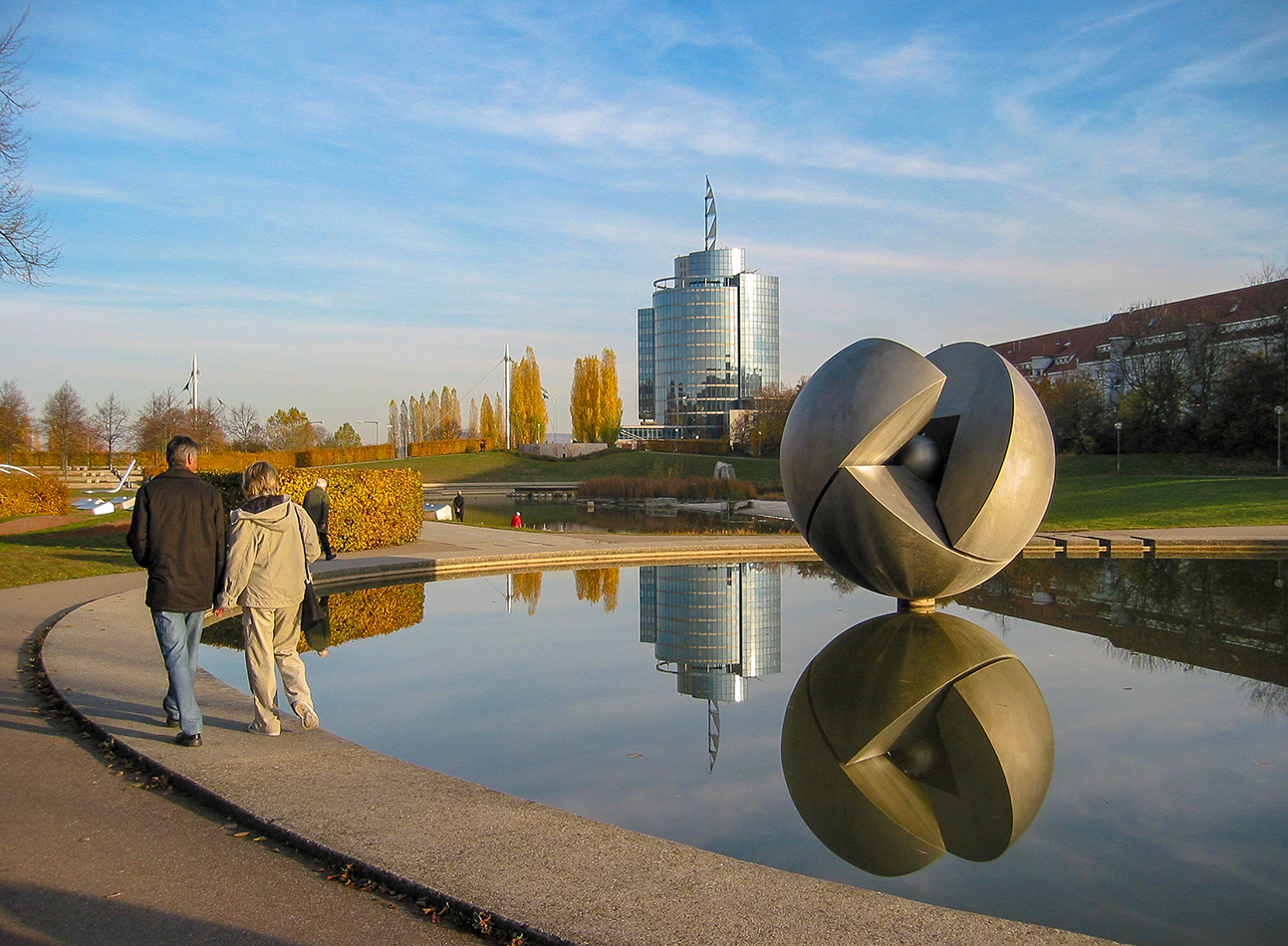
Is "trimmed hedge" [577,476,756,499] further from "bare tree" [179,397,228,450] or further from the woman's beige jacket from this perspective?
the woman's beige jacket

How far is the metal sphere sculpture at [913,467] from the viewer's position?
31.7 ft

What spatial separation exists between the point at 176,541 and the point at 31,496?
23.9m

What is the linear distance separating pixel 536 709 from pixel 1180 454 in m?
50.9

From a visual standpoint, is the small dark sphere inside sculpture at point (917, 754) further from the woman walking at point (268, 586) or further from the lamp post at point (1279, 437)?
the lamp post at point (1279, 437)

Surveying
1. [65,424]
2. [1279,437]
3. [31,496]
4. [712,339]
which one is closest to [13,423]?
[65,424]

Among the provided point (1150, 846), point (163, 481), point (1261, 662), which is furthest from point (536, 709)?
point (1261, 662)

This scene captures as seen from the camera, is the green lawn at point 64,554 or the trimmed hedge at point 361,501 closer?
the green lawn at point 64,554

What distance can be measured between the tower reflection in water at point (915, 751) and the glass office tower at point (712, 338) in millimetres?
114784

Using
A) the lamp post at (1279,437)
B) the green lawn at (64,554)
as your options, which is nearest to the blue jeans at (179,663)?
the green lawn at (64,554)

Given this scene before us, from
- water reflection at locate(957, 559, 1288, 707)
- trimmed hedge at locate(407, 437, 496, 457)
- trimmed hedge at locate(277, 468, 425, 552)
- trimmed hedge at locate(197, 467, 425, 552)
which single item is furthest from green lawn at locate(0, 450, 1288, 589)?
trimmed hedge at locate(407, 437, 496, 457)

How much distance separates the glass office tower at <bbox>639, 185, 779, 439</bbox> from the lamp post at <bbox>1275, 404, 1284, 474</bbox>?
268 feet

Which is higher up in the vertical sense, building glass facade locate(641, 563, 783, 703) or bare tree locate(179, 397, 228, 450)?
bare tree locate(179, 397, 228, 450)

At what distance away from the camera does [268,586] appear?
6.16 m

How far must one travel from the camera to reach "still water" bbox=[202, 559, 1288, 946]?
4645 mm
